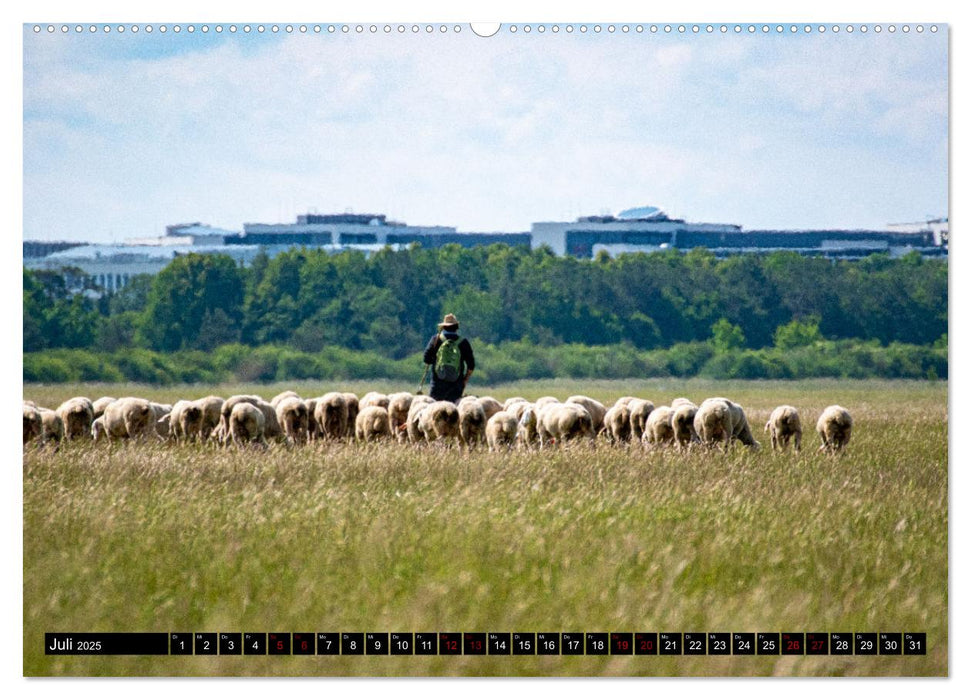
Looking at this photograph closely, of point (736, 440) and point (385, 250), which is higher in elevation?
point (385, 250)

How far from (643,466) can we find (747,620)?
22.9 ft

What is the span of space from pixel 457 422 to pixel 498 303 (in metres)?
34.3

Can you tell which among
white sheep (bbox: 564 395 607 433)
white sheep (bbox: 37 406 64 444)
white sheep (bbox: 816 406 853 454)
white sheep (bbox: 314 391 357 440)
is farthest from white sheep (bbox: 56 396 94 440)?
white sheep (bbox: 816 406 853 454)

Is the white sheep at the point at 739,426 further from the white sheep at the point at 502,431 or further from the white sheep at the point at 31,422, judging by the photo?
the white sheep at the point at 31,422

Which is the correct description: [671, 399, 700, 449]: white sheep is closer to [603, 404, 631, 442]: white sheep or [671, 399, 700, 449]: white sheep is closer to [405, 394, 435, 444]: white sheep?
[603, 404, 631, 442]: white sheep

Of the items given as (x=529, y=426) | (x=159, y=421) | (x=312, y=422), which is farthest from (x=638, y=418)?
(x=159, y=421)

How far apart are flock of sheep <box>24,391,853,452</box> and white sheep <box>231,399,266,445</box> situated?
14 millimetres

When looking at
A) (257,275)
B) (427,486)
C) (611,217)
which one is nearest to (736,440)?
(427,486)

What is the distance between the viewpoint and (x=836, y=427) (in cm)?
2050

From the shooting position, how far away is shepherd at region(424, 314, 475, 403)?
68.4ft

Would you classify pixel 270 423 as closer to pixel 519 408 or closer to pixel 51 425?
pixel 51 425

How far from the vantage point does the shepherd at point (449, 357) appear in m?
20.8

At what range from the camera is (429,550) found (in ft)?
38.6

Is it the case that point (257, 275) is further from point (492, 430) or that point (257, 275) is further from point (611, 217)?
point (492, 430)
